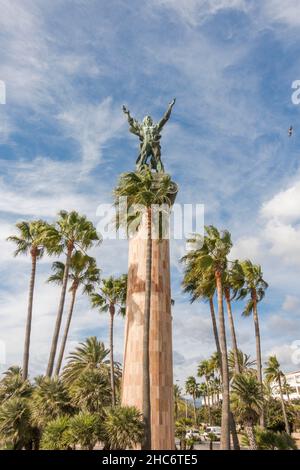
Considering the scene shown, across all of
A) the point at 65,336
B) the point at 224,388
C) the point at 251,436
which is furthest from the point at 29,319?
the point at 251,436

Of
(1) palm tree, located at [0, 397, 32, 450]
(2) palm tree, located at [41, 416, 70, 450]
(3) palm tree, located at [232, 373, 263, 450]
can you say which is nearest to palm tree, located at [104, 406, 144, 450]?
(2) palm tree, located at [41, 416, 70, 450]

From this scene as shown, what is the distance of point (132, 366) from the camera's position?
2088 cm

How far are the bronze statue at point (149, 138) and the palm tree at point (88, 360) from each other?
20227mm

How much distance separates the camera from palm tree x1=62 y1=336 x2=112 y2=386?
3497 centimetres

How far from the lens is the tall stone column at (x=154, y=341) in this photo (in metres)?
19.5

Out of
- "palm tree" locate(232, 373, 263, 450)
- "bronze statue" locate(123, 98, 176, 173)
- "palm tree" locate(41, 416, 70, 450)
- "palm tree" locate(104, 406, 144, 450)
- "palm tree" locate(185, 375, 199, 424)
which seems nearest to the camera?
"palm tree" locate(104, 406, 144, 450)

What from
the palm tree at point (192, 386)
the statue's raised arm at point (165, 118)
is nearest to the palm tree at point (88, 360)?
the statue's raised arm at point (165, 118)

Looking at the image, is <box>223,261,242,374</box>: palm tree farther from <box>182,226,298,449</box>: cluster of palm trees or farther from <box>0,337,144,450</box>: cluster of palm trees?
<box>0,337,144,450</box>: cluster of palm trees

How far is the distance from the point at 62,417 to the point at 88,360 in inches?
748

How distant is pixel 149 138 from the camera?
29.1 m

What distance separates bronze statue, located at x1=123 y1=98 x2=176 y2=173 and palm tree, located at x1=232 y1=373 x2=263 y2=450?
1650 cm

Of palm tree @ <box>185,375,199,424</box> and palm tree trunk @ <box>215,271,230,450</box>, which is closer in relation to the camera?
palm tree trunk @ <box>215,271,230,450</box>

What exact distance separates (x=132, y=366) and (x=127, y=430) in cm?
500
